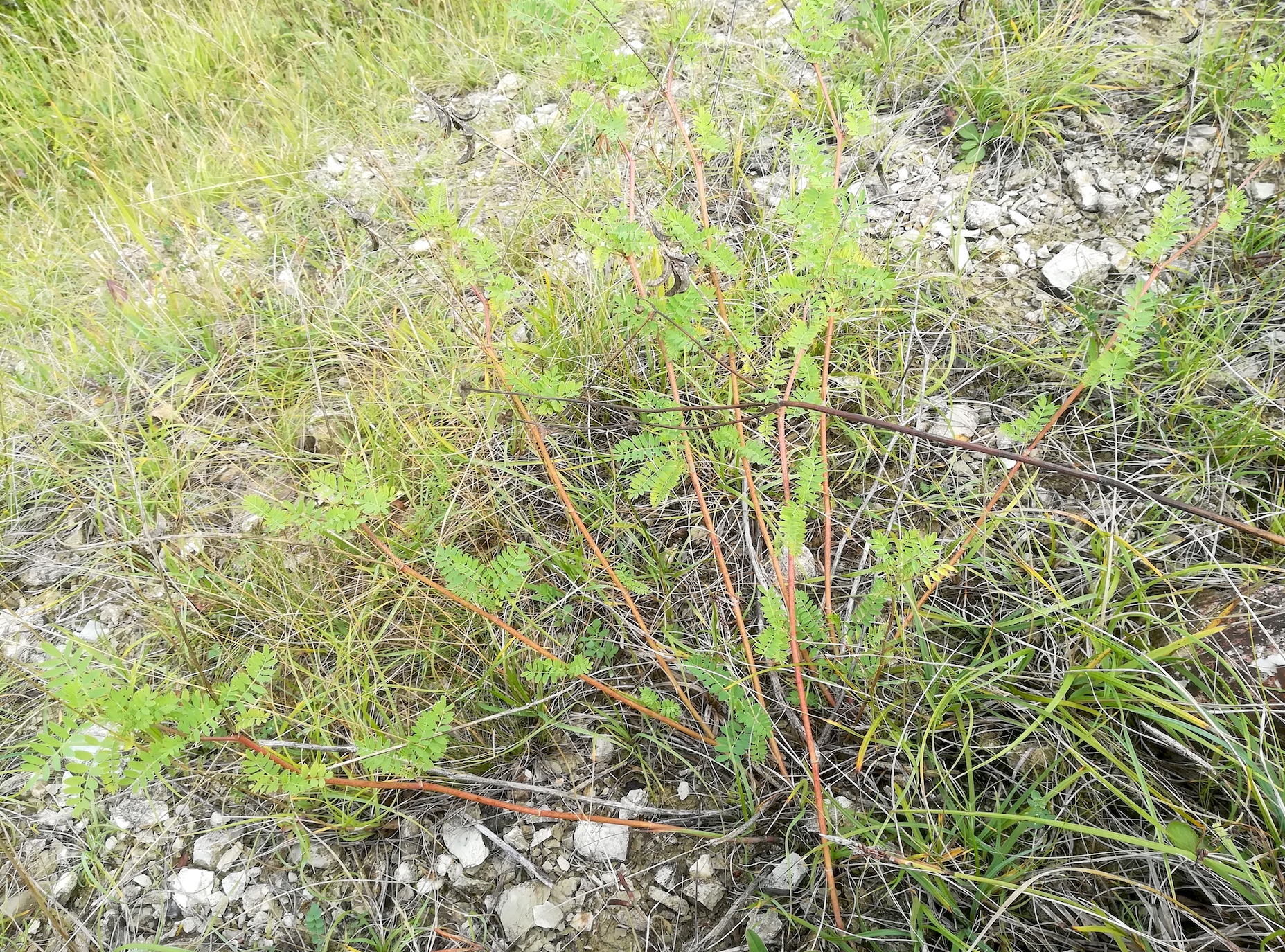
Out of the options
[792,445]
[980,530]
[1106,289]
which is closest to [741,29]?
[1106,289]

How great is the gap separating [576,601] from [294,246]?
195 cm

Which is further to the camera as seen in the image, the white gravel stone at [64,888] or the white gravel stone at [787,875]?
the white gravel stone at [64,888]

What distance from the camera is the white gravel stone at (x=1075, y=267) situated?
2.02 meters

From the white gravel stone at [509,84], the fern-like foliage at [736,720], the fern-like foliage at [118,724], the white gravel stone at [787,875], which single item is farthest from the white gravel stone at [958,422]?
the white gravel stone at [509,84]

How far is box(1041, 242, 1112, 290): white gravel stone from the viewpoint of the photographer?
2.02 metres

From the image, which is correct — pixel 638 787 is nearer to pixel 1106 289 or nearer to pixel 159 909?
pixel 159 909

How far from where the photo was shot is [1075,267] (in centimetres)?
204

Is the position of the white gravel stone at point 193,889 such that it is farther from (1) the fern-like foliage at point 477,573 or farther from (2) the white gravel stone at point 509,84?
(2) the white gravel stone at point 509,84

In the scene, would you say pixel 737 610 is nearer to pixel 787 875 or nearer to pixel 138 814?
pixel 787 875

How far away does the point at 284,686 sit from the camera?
1783 mm

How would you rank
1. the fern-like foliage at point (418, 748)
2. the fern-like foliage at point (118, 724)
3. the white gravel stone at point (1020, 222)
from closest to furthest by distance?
the fern-like foliage at point (118, 724), the fern-like foliage at point (418, 748), the white gravel stone at point (1020, 222)

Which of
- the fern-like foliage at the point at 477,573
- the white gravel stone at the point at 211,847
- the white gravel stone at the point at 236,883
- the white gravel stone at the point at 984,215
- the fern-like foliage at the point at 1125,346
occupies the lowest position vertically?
the white gravel stone at the point at 236,883

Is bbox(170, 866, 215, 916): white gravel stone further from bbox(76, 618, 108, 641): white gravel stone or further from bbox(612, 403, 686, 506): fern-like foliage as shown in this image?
bbox(612, 403, 686, 506): fern-like foliage

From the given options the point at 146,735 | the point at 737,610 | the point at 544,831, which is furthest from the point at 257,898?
the point at 737,610
